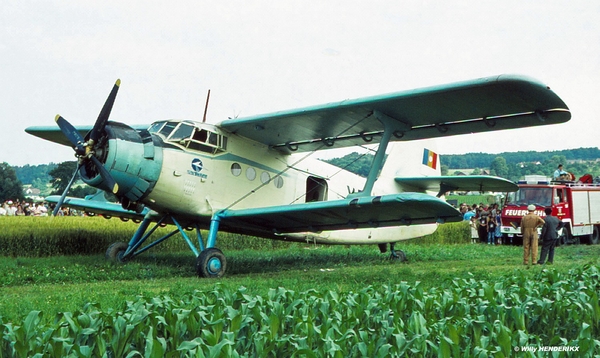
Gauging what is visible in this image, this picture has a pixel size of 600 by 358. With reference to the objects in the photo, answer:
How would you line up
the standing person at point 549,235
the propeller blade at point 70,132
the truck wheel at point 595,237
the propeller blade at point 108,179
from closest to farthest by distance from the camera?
the propeller blade at point 108,179
the propeller blade at point 70,132
the standing person at point 549,235
the truck wheel at point 595,237

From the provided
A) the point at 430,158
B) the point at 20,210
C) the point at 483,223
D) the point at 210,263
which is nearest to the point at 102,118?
the point at 210,263

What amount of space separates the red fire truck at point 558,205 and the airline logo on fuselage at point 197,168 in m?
16.6

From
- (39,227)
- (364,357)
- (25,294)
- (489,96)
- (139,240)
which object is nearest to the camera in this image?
(364,357)

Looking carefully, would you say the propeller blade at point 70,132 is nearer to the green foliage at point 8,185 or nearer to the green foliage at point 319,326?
the green foliage at point 319,326

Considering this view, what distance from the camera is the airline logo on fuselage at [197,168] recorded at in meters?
13.6

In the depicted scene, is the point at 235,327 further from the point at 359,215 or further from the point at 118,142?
the point at 359,215

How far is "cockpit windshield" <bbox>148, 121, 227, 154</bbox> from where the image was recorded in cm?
1342

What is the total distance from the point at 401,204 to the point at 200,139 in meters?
4.39

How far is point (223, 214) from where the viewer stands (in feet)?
45.8

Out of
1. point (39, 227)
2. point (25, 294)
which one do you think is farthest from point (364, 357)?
point (39, 227)

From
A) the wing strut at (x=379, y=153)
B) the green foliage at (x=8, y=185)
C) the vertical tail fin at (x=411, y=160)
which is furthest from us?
the green foliage at (x=8, y=185)

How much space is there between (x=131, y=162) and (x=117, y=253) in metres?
3.49

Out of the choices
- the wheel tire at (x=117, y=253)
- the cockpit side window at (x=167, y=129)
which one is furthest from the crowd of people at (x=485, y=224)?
the cockpit side window at (x=167, y=129)

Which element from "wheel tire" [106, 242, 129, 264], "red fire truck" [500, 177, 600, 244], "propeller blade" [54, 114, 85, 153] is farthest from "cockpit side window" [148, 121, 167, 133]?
"red fire truck" [500, 177, 600, 244]
